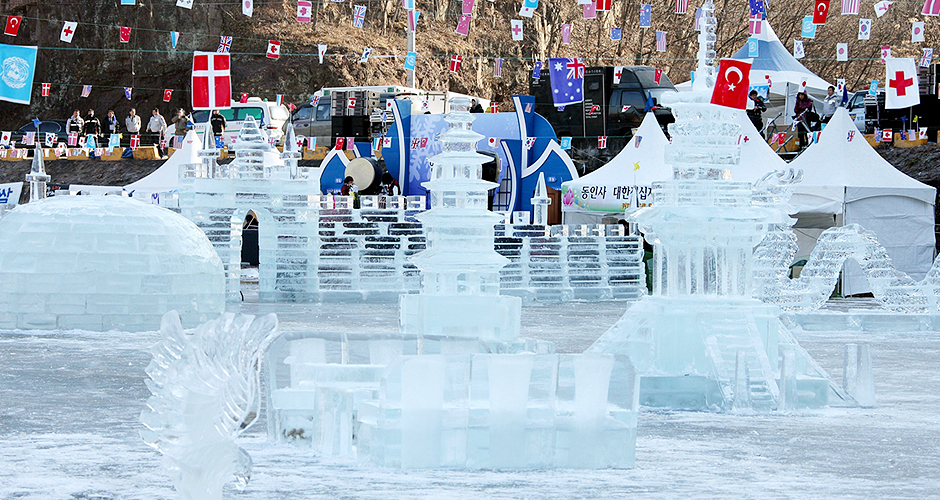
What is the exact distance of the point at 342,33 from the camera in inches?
2046

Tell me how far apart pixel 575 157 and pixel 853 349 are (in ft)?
71.3

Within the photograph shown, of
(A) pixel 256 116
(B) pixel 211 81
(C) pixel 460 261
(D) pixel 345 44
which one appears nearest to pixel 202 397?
(C) pixel 460 261

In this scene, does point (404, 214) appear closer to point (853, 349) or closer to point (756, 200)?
point (756, 200)

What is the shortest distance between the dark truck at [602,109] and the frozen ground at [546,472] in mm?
19691

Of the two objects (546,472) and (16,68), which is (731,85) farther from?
(16,68)

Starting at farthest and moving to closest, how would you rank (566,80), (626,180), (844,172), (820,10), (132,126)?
(132,126) → (566,80) → (820,10) → (626,180) → (844,172)

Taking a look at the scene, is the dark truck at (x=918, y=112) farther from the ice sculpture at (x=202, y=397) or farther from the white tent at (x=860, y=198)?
the ice sculpture at (x=202, y=397)

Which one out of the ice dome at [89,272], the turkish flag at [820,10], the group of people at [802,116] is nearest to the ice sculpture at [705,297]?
the ice dome at [89,272]

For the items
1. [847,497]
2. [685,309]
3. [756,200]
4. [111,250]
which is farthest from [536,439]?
[111,250]

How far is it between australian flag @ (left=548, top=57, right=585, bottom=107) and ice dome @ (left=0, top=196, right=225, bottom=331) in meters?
15.2

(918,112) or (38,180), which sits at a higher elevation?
(918,112)

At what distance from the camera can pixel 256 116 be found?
3334cm

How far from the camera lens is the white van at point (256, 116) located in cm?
3247

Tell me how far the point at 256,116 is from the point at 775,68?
13876mm
